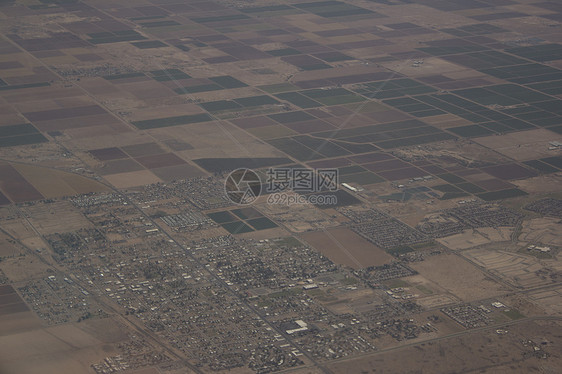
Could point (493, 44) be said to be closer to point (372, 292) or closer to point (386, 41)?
point (386, 41)

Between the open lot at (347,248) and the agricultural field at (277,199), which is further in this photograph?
the open lot at (347,248)

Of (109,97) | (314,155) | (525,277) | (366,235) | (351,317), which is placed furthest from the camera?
(109,97)

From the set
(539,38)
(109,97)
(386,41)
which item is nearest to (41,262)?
(109,97)

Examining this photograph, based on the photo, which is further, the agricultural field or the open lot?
the open lot

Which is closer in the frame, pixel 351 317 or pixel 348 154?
pixel 351 317

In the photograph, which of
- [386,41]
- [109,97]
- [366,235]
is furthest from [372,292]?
[386,41]

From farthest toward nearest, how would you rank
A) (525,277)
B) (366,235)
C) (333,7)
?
(333,7) → (366,235) → (525,277)

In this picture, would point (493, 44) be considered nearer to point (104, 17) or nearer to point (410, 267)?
point (104, 17)

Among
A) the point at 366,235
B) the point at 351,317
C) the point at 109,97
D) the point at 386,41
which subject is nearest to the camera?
the point at 351,317

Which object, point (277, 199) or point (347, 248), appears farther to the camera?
point (277, 199)
